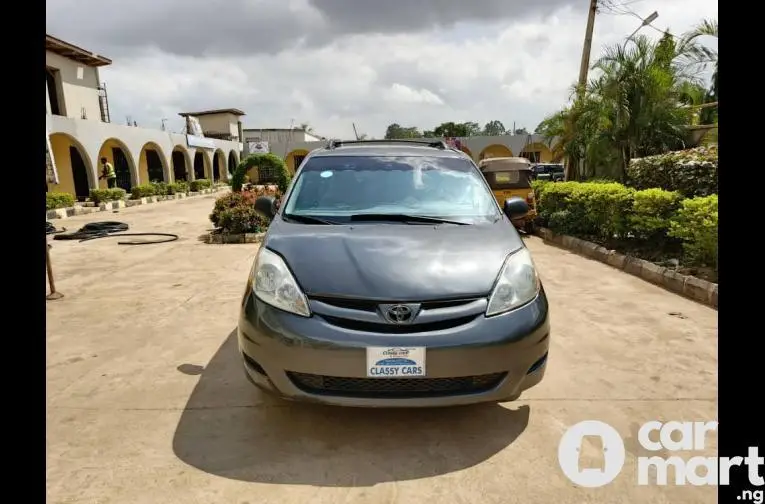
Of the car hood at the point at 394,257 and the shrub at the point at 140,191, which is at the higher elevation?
the shrub at the point at 140,191

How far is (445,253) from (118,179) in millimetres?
28100

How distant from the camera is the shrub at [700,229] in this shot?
5438 millimetres

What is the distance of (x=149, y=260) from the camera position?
320 inches

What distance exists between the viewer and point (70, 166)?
69.2 feet

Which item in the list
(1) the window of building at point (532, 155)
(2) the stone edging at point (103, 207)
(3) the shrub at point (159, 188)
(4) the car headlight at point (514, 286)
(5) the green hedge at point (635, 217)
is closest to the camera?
(4) the car headlight at point (514, 286)

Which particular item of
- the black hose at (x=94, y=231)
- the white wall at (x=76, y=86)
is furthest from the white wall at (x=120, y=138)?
the black hose at (x=94, y=231)

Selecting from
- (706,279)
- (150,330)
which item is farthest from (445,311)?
(706,279)

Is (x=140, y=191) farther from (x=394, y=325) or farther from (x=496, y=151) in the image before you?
(x=496, y=151)

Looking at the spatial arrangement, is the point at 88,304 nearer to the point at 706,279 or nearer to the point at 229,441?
the point at 229,441

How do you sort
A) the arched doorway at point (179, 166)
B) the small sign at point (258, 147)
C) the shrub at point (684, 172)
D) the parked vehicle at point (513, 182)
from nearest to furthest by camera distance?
the shrub at point (684, 172) → the parked vehicle at point (513, 182) → the arched doorway at point (179, 166) → the small sign at point (258, 147)

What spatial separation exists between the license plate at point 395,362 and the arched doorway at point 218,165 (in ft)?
118

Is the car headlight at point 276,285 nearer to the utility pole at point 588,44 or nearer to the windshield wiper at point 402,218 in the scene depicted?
the windshield wiper at point 402,218

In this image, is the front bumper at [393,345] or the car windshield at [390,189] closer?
the front bumper at [393,345]

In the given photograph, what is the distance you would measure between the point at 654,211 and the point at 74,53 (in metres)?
23.6
